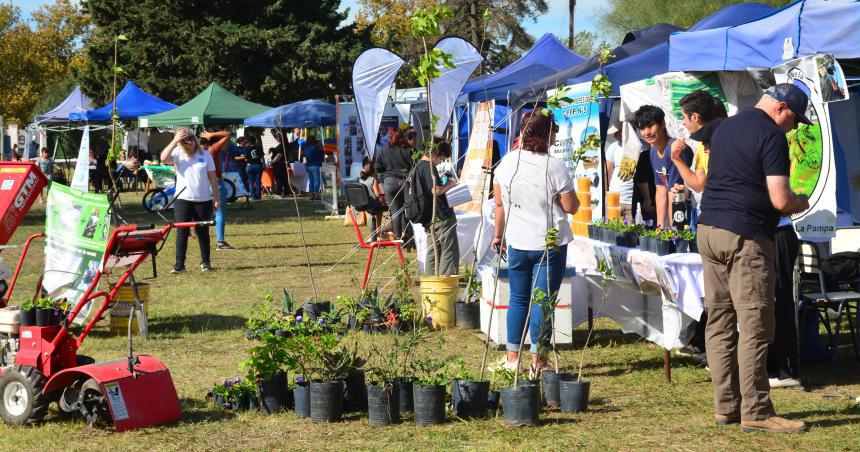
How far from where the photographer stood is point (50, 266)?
745 centimetres

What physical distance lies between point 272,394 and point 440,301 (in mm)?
2936

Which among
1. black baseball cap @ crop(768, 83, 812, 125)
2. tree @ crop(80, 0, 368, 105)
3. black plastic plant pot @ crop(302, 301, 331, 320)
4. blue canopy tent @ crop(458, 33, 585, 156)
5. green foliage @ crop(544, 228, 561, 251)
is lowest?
black plastic plant pot @ crop(302, 301, 331, 320)

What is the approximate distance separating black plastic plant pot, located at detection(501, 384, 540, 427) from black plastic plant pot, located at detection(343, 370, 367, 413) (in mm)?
851

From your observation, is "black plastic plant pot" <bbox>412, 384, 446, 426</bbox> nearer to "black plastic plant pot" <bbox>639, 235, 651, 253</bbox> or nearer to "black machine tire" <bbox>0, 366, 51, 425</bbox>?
"black plastic plant pot" <bbox>639, 235, 651, 253</bbox>

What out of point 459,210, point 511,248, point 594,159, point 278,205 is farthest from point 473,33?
point 511,248

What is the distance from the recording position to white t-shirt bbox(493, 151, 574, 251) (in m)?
6.01

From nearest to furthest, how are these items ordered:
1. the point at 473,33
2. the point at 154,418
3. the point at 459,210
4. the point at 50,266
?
1. the point at 154,418
2. the point at 50,266
3. the point at 459,210
4. the point at 473,33

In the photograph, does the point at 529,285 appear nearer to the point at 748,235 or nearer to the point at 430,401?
the point at 430,401

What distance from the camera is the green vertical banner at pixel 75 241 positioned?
7273 millimetres

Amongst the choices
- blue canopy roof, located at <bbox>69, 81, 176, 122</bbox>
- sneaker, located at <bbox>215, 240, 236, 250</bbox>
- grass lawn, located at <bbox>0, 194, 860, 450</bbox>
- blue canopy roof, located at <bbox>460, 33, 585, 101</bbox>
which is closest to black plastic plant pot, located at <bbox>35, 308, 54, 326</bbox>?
grass lawn, located at <bbox>0, 194, 860, 450</bbox>

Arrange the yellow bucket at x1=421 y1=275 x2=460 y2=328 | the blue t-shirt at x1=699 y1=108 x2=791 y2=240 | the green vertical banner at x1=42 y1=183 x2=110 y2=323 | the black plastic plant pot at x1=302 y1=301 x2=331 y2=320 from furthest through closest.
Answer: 1. the yellow bucket at x1=421 y1=275 x2=460 y2=328
2. the black plastic plant pot at x1=302 y1=301 x2=331 y2=320
3. the green vertical banner at x1=42 y1=183 x2=110 y2=323
4. the blue t-shirt at x1=699 y1=108 x2=791 y2=240

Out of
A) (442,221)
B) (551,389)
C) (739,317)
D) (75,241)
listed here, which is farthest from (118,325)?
(739,317)

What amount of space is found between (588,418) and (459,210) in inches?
237

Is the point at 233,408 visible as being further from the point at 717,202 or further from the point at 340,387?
the point at 717,202
